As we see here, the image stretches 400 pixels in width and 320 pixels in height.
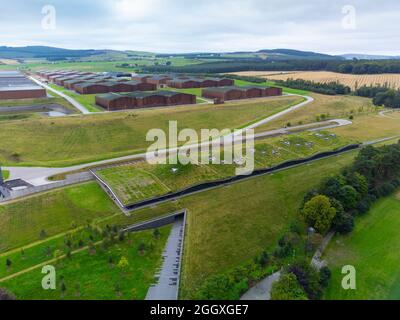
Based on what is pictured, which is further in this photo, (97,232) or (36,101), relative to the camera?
(36,101)

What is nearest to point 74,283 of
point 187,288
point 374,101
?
point 187,288

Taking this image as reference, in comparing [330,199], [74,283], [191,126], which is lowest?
[74,283]

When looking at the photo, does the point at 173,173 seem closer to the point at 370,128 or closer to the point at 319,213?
the point at 319,213

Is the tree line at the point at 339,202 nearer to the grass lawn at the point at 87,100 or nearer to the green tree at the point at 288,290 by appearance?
the green tree at the point at 288,290

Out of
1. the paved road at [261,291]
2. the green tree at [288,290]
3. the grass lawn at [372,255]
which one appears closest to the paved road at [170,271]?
the paved road at [261,291]

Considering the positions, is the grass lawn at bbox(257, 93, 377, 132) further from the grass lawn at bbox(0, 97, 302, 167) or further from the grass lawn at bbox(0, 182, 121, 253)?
the grass lawn at bbox(0, 182, 121, 253)

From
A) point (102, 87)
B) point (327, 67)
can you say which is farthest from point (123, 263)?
point (327, 67)
